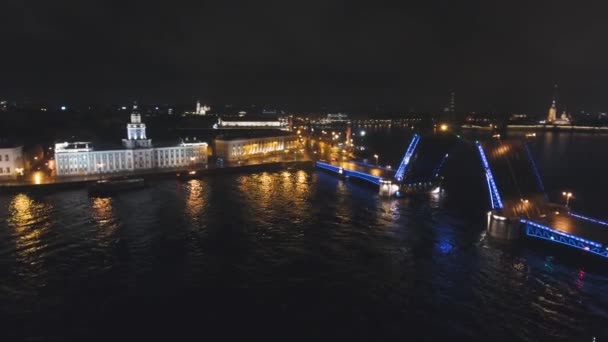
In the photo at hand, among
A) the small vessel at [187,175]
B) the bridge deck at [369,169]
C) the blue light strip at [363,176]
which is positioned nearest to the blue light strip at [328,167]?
the bridge deck at [369,169]

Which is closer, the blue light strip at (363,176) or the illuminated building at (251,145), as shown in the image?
the blue light strip at (363,176)

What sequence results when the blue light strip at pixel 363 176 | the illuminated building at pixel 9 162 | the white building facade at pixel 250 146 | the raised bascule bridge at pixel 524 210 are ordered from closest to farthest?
the raised bascule bridge at pixel 524 210 < the illuminated building at pixel 9 162 < the blue light strip at pixel 363 176 < the white building facade at pixel 250 146

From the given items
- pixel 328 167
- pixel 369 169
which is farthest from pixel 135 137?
pixel 369 169

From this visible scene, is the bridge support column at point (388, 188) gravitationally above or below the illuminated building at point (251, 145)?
below

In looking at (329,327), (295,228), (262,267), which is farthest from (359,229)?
(329,327)

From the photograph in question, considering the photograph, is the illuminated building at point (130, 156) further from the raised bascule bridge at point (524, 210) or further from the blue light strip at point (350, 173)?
the raised bascule bridge at point (524, 210)

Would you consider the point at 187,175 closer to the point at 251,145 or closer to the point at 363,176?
the point at 251,145

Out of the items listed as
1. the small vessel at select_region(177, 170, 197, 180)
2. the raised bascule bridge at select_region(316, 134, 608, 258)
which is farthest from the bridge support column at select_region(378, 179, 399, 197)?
the small vessel at select_region(177, 170, 197, 180)
